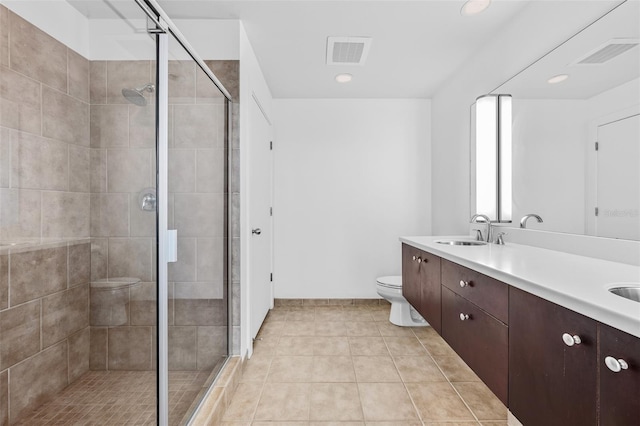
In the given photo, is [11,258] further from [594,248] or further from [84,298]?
[594,248]

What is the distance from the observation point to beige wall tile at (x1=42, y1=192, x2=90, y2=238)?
3.29ft

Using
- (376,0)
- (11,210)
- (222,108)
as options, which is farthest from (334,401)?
(376,0)

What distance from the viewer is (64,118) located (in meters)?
1.05

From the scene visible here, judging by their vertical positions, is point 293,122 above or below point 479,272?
above

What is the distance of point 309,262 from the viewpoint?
3.53 meters

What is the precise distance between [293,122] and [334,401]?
8.83ft

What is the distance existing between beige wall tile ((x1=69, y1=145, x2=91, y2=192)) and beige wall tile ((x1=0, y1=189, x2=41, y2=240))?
0.10m

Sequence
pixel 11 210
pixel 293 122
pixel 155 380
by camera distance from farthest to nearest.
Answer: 1. pixel 293 122
2. pixel 155 380
3. pixel 11 210

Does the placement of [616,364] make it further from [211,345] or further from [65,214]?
[211,345]

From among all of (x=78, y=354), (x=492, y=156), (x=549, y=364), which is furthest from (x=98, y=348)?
(x=492, y=156)

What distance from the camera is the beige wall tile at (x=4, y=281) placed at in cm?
93

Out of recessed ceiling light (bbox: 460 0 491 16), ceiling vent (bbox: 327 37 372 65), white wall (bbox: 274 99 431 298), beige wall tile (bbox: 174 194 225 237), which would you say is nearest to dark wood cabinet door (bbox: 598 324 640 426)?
beige wall tile (bbox: 174 194 225 237)

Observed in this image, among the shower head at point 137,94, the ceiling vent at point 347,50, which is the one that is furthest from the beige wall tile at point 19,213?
the ceiling vent at point 347,50

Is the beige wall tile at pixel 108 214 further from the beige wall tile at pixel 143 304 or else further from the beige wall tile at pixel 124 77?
the beige wall tile at pixel 124 77
